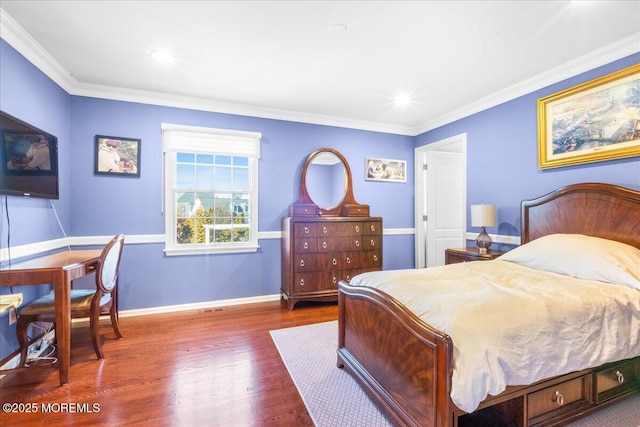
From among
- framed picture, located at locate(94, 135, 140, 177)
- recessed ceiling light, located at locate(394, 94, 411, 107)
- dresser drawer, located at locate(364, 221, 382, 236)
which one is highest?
recessed ceiling light, located at locate(394, 94, 411, 107)

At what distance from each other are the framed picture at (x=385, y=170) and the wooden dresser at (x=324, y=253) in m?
0.87

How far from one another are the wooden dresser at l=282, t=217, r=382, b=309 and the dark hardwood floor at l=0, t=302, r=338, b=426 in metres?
0.65

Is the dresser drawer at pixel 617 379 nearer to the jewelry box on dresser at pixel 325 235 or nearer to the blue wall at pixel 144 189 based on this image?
the jewelry box on dresser at pixel 325 235

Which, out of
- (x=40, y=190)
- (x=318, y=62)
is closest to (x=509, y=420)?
(x=318, y=62)

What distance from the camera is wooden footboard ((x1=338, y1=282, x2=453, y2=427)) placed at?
47.3 inches

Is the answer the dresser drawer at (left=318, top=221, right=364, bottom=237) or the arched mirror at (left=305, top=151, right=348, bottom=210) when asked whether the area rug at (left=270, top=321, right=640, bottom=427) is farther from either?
the arched mirror at (left=305, top=151, right=348, bottom=210)

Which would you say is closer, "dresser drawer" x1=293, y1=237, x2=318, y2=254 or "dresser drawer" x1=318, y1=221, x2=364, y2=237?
"dresser drawer" x1=293, y1=237, x2=318, y2=254

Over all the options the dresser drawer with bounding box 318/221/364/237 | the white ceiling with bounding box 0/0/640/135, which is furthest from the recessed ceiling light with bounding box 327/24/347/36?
the dresser drawer with bounding box 318/221/364/237

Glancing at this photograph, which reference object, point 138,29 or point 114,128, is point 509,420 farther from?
point 114,128

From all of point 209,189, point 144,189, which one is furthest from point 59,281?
point 209,189

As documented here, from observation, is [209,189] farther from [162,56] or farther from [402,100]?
[402,100]

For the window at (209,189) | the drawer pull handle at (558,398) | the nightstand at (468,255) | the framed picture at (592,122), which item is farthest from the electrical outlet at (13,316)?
the framed picture at (592,122)

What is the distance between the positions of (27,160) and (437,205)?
482 cm

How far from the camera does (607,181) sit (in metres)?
2.36
